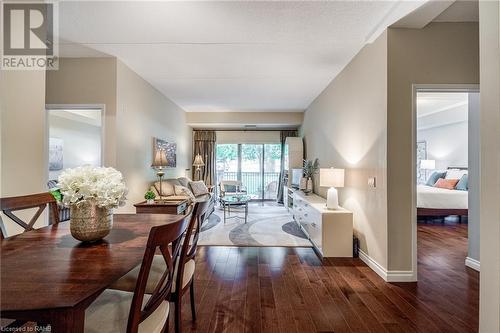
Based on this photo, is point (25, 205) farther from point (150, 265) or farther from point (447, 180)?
point (447, 180)

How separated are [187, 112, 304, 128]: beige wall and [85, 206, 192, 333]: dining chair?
19.5 feet

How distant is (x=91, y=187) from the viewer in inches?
50.9

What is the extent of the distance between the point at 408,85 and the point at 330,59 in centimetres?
118

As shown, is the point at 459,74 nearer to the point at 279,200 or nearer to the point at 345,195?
the point at 345,195

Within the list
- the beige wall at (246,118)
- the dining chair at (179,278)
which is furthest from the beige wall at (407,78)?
the beige wall at (246,118)

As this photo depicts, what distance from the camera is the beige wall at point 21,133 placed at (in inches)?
76.3

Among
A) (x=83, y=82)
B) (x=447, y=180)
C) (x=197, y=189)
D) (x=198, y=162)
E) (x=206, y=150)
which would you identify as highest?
(x=83, y=82)

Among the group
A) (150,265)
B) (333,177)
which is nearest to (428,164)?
(333,177)

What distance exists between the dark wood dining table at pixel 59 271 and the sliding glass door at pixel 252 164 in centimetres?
659

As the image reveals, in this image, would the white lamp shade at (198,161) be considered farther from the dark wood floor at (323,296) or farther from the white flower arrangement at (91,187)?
the white flower arrangement at (91,187)

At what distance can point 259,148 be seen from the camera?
824 cm

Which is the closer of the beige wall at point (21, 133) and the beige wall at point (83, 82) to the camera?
the beige wall at point (21, 133)

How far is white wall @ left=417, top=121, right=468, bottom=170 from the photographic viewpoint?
605cm

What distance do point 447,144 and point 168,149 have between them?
290 inches
